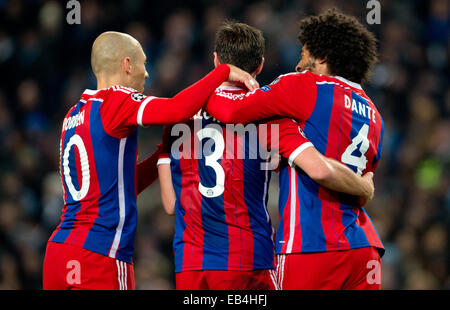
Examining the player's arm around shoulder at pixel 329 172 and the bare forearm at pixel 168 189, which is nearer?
the player's arm around shoulder at pixel 329 172

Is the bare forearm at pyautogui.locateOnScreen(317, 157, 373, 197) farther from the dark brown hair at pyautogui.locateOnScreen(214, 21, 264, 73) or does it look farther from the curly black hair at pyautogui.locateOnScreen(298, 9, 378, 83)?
the dark brown hair at pyautogui.locateOnScreen(214, 21, 264, 73)

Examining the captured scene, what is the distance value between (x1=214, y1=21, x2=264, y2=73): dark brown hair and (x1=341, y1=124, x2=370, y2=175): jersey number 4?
763mm

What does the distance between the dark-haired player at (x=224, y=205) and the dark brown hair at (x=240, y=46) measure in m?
0.04

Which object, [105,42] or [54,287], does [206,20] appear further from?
[54,287]

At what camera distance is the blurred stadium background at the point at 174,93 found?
292 inches

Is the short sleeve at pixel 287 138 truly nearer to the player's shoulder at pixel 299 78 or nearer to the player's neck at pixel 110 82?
the player's shoulder at pixel 299 78

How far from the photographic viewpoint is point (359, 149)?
347 cm

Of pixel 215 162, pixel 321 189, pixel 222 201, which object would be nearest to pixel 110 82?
pixel 215 162

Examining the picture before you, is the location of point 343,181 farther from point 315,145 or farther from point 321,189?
point 315,145

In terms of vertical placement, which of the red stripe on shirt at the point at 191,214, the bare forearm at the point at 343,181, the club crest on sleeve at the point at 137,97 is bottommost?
the red stripe on shirt at the point at 191,214

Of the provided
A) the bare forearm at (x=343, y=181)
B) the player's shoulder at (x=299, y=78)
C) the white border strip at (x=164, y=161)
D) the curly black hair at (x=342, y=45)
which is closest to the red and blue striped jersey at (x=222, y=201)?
the white border strip at (x=164, y=161)

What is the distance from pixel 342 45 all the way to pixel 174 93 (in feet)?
16.6

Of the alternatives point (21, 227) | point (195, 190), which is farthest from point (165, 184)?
point (21, 227)

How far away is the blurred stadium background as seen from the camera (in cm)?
741
